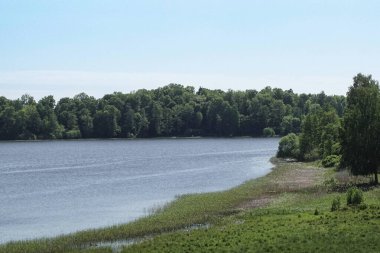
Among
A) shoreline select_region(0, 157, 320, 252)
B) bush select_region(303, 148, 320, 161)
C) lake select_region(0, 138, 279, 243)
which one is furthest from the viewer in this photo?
bush select_region(303, 148, 320, 161)

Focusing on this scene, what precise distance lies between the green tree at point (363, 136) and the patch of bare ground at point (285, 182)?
21.8 feet

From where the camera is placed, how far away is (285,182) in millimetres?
82000

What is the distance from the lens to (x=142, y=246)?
→ 39844mm

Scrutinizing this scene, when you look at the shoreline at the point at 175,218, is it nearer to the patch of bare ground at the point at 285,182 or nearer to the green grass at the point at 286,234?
the patch of bare ground at the point at 285,182

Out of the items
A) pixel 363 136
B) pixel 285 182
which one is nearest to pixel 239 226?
pixel 363 136

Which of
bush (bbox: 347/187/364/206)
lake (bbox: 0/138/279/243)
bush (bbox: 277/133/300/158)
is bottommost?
lake (bbox: 0/138/279/243)

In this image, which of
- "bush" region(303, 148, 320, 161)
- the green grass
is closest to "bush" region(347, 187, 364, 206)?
the green grass

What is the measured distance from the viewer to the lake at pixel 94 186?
57781mm

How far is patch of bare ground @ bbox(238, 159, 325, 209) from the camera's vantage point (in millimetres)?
63400

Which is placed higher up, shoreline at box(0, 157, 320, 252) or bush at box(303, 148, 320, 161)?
bush at box(303, 148, 320, 161)

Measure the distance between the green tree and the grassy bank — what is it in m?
7.57

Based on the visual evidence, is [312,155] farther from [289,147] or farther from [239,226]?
[239,226]

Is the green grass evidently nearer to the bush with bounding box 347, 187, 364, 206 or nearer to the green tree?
the bush with bounding box 347, 187, 364, 206

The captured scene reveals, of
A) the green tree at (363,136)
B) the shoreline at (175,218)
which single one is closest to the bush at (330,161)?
the green tree at (363,136)
